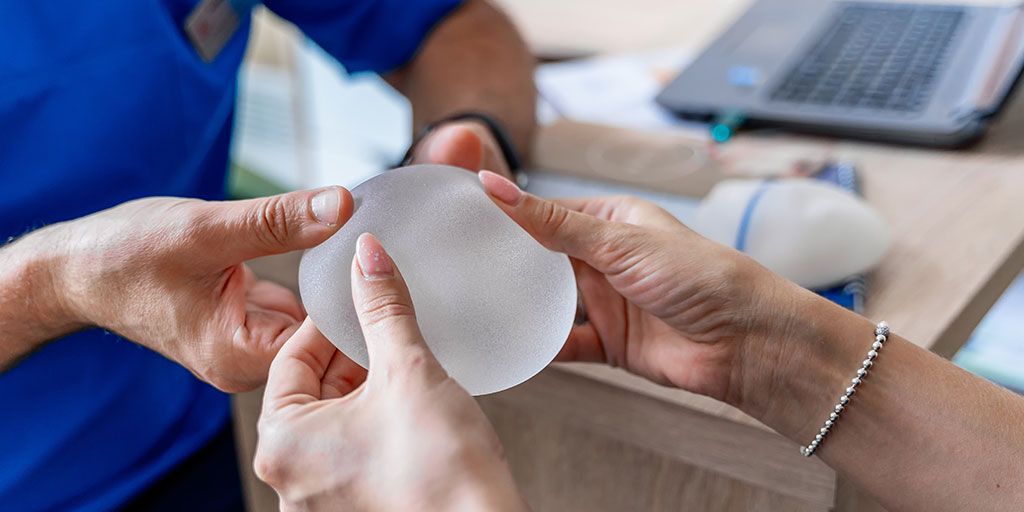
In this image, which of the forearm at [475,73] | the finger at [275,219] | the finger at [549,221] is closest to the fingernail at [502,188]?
the finger at [549,221]

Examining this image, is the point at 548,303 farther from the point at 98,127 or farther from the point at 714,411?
the point at 98,127

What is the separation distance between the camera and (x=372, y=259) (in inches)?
22.1

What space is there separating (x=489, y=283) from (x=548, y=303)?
5 cm

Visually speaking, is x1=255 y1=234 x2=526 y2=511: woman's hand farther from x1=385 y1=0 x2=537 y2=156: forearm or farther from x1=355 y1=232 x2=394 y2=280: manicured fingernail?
x1=385 y1=0 x2=537 y2=156: forearm

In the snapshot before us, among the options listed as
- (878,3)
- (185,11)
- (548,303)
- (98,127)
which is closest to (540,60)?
(878,3)

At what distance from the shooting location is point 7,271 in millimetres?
740

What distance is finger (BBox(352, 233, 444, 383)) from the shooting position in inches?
19.6

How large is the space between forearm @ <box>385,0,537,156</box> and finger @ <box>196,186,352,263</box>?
54 centimetres

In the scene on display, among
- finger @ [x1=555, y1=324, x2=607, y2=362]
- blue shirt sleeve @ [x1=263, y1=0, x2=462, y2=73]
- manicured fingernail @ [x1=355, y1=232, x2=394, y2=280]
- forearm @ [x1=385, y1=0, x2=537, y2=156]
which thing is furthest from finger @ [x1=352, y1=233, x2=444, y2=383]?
blue shirt sleeve @ [x1=263, y1=0, x2=462, y2=73]

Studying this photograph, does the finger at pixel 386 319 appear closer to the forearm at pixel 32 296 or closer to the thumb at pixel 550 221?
the thumb at pixel 550 221

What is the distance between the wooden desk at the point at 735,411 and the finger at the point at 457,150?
178 millimetres

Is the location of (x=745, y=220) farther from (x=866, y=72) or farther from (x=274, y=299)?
(x=866, y=72)

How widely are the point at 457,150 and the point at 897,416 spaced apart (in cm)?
46

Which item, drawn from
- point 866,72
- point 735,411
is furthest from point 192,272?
point 866,72
